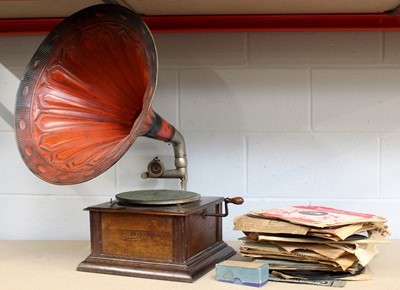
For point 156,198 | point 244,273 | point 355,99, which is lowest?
point 244,273

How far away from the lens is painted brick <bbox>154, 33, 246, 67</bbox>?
1.86 meters

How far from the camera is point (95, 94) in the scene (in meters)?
1.62

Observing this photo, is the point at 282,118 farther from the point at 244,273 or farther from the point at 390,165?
the point at 244,273

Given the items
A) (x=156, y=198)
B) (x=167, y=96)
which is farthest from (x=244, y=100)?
(x=156, y=198)

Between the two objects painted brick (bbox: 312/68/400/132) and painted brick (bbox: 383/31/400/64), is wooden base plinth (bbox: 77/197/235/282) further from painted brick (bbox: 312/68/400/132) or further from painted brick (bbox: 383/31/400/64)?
painted brick (bbox: 383/31/400/64)

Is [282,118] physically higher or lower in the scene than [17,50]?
lower

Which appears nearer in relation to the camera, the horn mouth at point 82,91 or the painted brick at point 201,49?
the horn mouth at point 82,91

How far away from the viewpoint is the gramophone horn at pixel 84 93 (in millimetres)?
1471

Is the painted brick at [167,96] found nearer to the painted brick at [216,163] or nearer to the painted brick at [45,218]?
the painted brick at [216,163]

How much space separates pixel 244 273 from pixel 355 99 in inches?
32.4

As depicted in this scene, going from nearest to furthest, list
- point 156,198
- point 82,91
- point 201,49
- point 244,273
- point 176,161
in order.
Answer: point 244,273, point 156,198, point 82,91, point 176,161, point 201,49

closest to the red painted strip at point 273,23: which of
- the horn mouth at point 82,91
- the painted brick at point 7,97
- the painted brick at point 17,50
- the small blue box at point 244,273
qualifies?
the horn mouth at point 82,91

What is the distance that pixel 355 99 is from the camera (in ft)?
6.00

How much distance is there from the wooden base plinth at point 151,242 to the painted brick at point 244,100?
48 cm
